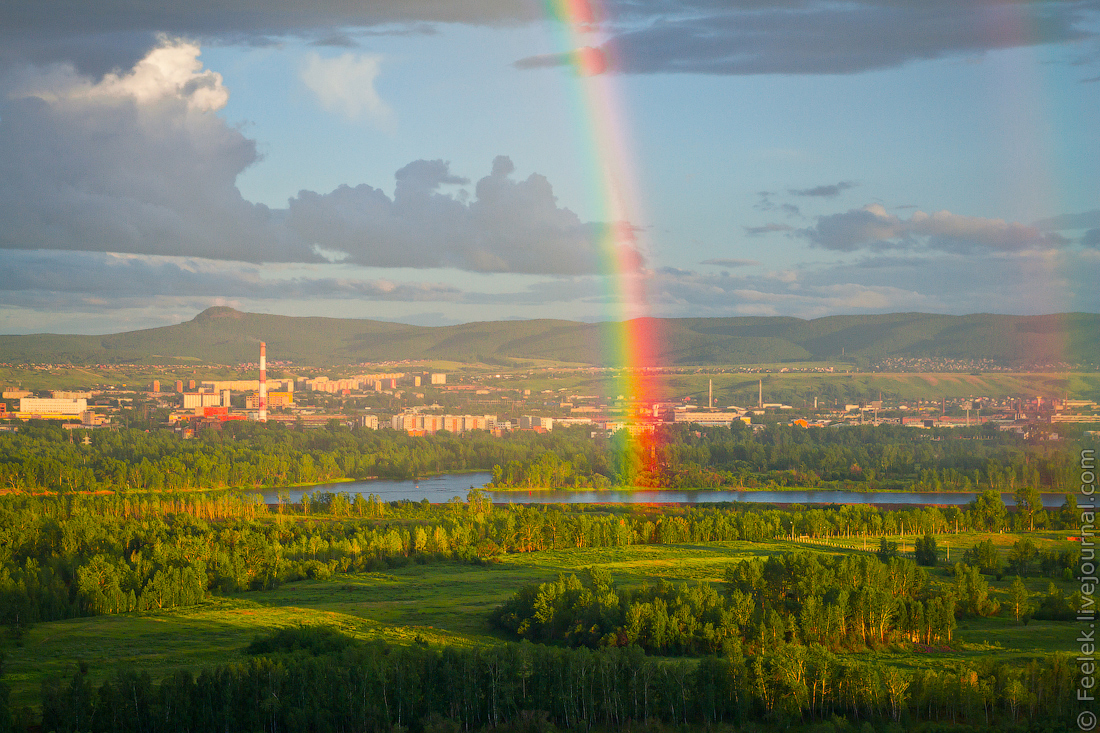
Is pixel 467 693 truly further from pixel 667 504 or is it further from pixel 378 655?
pixel 667 504

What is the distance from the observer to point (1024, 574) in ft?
123

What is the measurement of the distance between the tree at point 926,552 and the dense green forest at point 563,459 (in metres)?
31.1

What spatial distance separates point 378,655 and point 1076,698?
1535cm

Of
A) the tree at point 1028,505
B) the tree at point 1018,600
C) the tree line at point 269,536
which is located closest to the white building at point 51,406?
the tree line at point 269,536

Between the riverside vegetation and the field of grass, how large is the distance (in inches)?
5.2

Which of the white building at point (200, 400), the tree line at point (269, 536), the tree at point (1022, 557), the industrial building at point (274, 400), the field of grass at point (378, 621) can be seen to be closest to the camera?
the field of grass at point (378, 621)

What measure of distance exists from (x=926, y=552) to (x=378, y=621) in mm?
21137

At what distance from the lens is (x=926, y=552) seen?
39594 mm

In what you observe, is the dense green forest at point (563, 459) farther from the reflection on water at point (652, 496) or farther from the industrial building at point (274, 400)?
the industrial building at point (274, 400)

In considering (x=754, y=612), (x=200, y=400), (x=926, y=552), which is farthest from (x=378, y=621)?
(x=200, y=400)

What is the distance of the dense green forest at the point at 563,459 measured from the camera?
73812 millimetres

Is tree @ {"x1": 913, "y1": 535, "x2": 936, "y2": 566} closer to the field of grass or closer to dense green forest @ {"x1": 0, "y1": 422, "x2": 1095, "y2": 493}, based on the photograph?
the field of grass

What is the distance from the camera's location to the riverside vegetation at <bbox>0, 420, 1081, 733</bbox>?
2256 centimetres

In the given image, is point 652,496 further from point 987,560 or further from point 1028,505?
point 987,560
